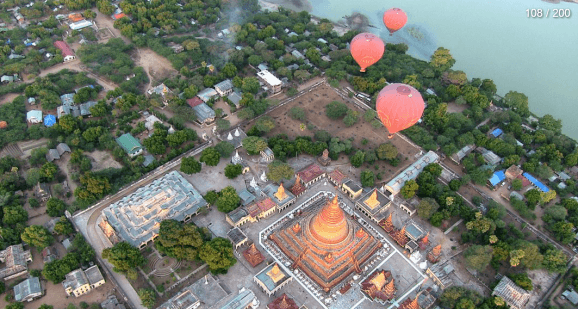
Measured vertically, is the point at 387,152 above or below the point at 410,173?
above

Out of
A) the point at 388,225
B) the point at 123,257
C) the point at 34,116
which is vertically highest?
the point at 388,225

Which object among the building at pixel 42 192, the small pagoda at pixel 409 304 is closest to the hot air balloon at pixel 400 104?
the small pagoda at pixel 409 304

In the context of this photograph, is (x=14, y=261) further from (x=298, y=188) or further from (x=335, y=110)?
(x=335, y=110)

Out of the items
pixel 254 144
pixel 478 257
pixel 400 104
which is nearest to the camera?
pixel 478 257

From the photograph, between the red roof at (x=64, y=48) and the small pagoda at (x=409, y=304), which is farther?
the red roof at (x=64, y=48)

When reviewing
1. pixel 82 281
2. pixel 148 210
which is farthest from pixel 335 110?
pixel 82 281

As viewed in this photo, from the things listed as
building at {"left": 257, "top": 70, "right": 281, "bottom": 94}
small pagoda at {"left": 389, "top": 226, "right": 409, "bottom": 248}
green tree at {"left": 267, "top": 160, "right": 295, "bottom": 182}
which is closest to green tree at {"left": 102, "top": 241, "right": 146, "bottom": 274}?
green tree at {"left": 267, "top": 160, "right": 295, "bottom": 182}

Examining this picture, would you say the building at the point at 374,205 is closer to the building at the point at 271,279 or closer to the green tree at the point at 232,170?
the building at the point at 271,279
